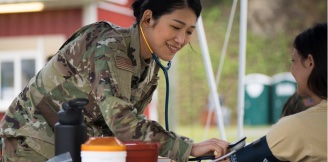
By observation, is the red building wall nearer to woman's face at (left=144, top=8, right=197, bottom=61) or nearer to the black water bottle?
woman's face at (left=144, top=8, right=197, bottom=61)

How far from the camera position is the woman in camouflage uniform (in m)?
2.58

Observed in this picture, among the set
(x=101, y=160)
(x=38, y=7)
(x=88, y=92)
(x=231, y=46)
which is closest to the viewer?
(x=101, y=160)

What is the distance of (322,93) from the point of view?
283 centimetres

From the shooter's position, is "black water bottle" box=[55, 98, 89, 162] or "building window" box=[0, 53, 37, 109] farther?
"building window" box=[0, 53, 37, 109]

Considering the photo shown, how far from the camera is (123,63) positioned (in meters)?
2.73

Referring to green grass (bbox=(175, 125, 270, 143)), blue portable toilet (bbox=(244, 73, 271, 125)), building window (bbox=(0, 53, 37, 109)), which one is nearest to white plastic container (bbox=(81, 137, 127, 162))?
building window (bbox=(0, 53, 37, 109))

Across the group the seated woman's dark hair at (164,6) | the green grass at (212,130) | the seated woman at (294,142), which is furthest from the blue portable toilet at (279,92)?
the seated woman at (294,142)

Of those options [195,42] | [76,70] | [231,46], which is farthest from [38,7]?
[231,46]

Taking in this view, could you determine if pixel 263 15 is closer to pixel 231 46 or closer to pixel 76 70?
pixel 231 46

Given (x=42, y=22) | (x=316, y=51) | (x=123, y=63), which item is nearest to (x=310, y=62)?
(x=316, y=51)

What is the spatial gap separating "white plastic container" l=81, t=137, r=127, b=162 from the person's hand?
0.42 m

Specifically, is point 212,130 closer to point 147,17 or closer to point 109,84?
point 147,17

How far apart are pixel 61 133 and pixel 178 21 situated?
0.66m

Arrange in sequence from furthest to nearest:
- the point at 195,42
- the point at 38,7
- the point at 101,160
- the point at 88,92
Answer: the point at 195,42
the point at 38,7
the point at 88,92
the point at 101,160
